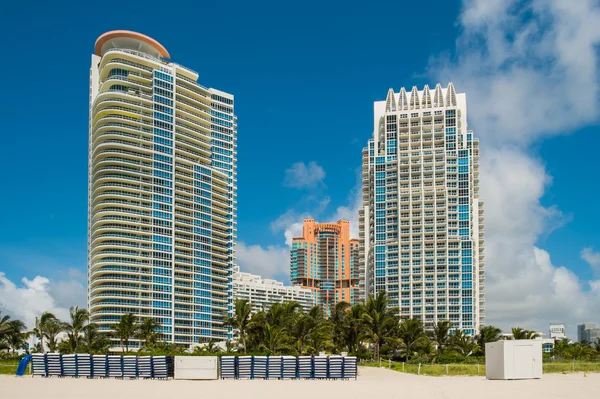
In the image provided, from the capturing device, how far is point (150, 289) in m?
142

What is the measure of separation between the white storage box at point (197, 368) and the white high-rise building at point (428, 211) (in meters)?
122

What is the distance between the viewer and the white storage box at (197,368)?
4103 centimetres

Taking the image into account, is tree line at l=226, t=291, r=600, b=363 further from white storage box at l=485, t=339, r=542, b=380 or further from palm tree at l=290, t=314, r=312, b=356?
white storage box at l=485, t=339, r=542, b=380

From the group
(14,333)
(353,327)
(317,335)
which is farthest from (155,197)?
(317,335)

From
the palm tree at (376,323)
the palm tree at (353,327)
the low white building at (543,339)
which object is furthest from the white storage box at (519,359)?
the palm tree at (353,327)

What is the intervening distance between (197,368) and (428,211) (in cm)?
12981

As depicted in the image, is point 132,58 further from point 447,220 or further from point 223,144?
point 447,220

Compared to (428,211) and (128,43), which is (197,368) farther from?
(428,211)

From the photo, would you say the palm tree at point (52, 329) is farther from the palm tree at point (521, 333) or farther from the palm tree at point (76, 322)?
the palm tree at point (521, 333)

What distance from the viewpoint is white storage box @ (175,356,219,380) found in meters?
41.0

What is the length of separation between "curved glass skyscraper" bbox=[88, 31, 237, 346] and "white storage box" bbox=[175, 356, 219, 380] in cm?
9854

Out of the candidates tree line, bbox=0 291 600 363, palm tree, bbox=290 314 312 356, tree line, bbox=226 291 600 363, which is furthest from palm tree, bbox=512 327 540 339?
palm tree, bbox=290 314 312 356

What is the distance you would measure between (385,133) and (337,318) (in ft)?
293

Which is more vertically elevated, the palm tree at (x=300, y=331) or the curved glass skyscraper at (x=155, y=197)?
the curved glass skyscraper at (x=155, y=197)
